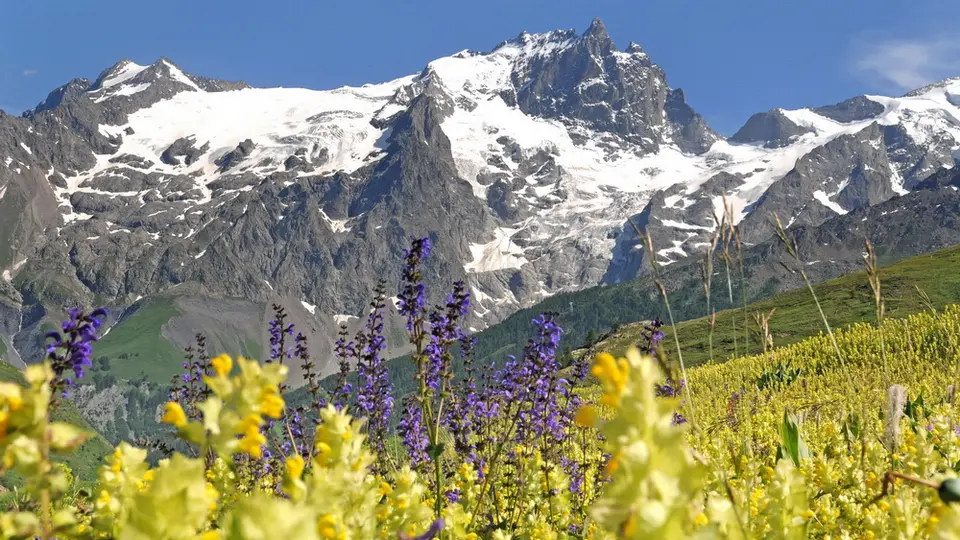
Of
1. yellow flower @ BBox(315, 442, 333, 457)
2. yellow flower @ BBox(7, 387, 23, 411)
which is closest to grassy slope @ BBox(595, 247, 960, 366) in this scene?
yellow flower @ BBox(315, 442, 333, 457)

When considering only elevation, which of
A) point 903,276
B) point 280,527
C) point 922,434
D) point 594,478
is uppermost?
point 903,276

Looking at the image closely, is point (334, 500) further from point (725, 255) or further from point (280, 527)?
point (725, 255)

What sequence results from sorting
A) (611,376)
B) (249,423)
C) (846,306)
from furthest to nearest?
(846,306) → (249,423) → (611,376)

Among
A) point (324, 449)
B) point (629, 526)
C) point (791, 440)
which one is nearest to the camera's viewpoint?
point (629, 526)

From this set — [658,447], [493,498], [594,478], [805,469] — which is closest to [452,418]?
[493,498]

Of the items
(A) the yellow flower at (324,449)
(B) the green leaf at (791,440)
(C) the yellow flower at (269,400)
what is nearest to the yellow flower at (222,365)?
(C) the yellow flower at (269,400)

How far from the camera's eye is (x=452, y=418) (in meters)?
8.01

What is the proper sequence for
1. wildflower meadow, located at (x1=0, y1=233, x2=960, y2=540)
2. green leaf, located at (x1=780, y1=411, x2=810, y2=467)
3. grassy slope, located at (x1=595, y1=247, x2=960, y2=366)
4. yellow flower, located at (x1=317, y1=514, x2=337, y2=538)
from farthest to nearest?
grassy slope, located at (x1=595, y1=247, x2=960, y2=366) → green leaf, located at (x1=780, y1=411, x2=810, y2=467) → yellow flower, located at (x1=317, y1=514, x2=337, y2=538) → wildflower meadow, located at (x1=0, y1=233, x2=960, y2=540)

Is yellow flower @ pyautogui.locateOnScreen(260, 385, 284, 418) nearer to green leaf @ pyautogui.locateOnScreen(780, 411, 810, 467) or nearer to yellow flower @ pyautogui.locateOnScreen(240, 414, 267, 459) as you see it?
yellow flower @ pyautogui.locateOnScreen(240, 414, 267, 459)

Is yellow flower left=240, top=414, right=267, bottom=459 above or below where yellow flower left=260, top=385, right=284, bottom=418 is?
below

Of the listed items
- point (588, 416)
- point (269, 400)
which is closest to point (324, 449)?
point (269, 400)

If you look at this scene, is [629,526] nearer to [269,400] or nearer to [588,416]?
[588,416]

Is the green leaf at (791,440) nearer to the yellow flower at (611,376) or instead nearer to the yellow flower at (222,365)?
the yellow flower at (611,376)

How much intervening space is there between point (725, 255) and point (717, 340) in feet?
217
